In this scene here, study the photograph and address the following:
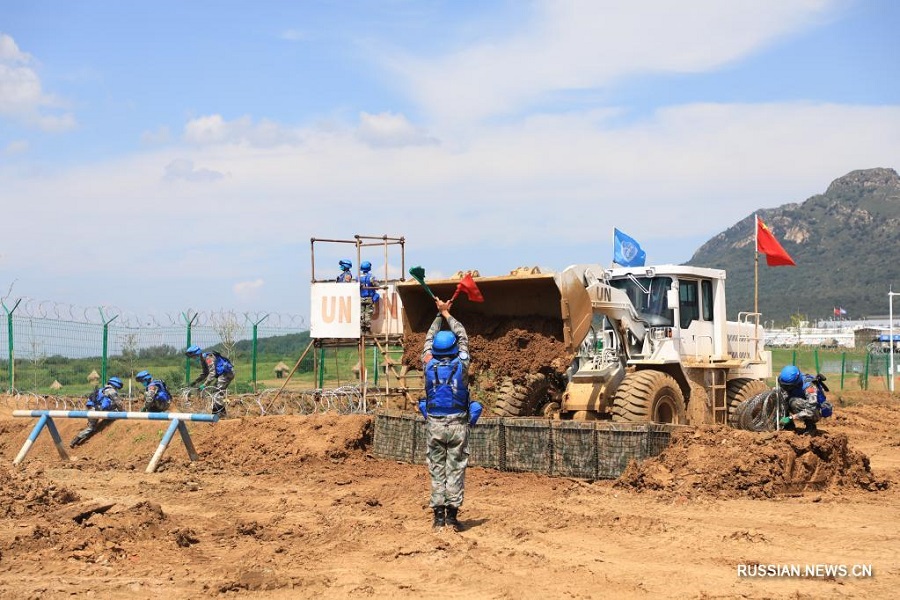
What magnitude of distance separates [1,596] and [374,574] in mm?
2687

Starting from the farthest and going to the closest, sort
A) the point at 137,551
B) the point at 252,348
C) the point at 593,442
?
the point at 252,348
the point at 593,442
the point at 137,551

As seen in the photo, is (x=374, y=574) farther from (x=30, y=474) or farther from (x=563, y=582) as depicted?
(x=30, y=474)

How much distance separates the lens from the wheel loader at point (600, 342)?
523 inches

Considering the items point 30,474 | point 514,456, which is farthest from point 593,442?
point 30,474

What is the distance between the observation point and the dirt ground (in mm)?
7258

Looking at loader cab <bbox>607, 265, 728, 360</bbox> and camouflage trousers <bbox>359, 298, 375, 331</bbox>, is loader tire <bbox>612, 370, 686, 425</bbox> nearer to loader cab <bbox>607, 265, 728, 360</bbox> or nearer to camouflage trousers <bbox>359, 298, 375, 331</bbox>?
loader cab <bbox>607, 265, 728, 360</bbox>

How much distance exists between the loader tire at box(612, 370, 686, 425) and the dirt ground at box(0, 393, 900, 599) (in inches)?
64.8

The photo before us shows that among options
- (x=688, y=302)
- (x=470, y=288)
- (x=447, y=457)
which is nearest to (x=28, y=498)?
(x=447, y=457)

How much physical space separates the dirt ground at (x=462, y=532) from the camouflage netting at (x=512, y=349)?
1733 millimetres

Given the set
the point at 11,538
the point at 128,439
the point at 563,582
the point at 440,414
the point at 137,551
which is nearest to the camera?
the point at 563,582

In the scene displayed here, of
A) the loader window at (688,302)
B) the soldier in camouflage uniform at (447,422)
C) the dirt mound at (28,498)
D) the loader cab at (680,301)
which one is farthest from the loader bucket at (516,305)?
the dirt mound at (28,498)

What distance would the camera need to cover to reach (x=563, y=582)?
24.0 ft

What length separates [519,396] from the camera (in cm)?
1392

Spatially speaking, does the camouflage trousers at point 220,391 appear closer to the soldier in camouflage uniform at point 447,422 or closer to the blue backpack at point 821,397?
the soldier in camouflage uniform at point 447,422
